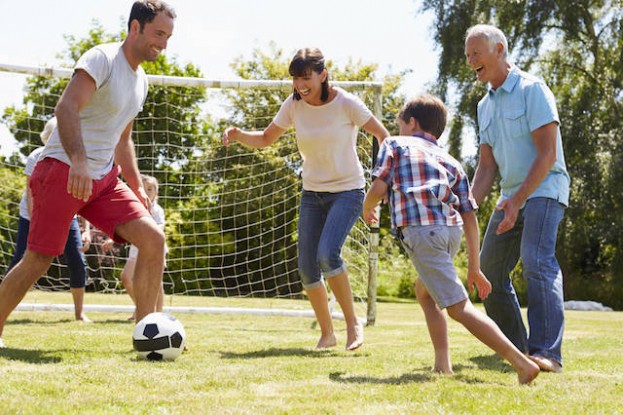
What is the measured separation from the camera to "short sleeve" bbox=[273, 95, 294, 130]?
5480 mm

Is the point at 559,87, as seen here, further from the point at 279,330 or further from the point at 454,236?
the point at 454,236

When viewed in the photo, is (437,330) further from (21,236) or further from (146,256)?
(21,236)

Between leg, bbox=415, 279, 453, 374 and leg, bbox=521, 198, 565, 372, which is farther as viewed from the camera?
leg, bbox=521, 198, 565, 372

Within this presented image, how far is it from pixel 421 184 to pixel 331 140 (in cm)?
157

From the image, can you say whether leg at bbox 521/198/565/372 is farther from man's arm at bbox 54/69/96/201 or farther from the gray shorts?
man's arm at bbox 54/69/96/201

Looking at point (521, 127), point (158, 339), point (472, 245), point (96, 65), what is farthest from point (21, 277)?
point (521, 127)

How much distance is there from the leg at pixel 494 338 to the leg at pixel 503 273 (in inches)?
41.1

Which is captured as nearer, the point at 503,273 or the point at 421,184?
the point at 421,184

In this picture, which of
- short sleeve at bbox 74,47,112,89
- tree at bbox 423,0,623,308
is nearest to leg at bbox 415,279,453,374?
short sleeve at bbox 74,47,112,89

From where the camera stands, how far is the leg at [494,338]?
3.60m

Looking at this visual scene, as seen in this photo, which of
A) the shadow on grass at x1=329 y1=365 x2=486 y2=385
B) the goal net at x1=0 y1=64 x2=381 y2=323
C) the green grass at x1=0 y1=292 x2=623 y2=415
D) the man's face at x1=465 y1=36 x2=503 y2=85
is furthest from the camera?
the goal net at x1=0 y1=64 x2=381 y2=323

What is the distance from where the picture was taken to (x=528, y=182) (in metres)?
4.27

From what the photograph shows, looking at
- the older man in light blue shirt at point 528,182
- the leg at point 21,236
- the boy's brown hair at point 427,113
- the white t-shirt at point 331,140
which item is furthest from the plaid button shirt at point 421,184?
the leg at point 21,236

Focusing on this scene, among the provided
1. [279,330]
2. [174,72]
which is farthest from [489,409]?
[174,72]
